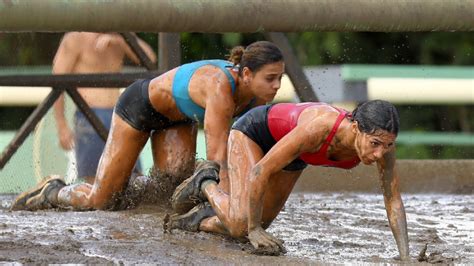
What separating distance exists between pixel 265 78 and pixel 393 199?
1219 mm

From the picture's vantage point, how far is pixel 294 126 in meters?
6.51

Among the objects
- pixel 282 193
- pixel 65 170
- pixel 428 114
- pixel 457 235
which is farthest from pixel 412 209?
pixel 428 114

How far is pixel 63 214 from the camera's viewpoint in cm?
762

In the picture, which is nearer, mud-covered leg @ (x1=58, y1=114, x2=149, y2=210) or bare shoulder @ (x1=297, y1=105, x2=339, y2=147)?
bare shoulder @ (x1=297, y1=105, x2=339, y2=147)

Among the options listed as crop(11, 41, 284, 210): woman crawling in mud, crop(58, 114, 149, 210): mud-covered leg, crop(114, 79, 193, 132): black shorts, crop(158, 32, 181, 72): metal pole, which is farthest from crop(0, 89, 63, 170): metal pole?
crop(114, 79, 193, 132): black shorts

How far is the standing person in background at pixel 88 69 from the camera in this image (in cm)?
997

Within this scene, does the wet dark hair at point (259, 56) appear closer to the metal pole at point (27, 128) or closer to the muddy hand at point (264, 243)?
the muddy hand at point (264, 243)

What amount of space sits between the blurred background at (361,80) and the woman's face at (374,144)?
4.07 m

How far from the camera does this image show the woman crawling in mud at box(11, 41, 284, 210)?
7152 millimetres

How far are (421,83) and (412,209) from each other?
407 centimetres

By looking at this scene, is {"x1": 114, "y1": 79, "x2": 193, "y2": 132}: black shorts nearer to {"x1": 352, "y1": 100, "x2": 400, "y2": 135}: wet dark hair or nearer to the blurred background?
the blurred background

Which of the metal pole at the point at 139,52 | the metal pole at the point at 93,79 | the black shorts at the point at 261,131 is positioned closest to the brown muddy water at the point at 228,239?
the black shorts at the point at 261,131

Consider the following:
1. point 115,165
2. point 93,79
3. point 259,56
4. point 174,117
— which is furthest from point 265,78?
point 93,79

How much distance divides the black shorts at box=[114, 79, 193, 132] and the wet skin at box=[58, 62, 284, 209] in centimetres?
4
